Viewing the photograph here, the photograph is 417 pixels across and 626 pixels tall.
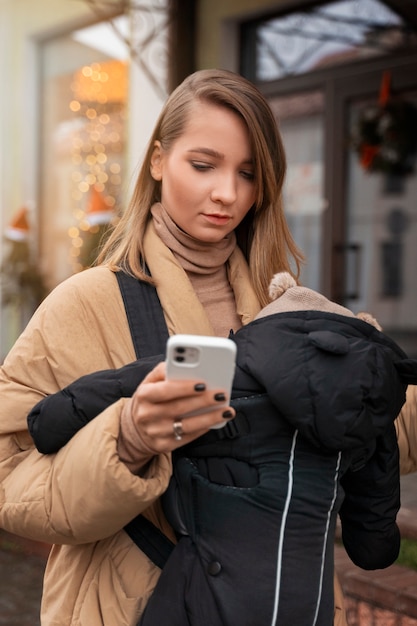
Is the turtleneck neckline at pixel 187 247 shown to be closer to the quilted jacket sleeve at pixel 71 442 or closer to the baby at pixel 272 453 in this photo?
the quilted jacket sleeve at pixel 71 442

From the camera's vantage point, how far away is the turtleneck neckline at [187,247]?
1505 mm

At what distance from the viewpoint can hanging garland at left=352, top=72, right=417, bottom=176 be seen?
234 inches

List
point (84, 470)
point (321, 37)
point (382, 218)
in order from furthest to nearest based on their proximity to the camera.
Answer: point (382, 218) → point (321, 37) → point (84, 470)

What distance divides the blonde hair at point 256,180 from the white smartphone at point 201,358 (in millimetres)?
457

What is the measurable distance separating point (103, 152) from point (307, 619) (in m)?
7.32

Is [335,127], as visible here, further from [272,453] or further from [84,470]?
[84,470]

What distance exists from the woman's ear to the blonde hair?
0.5 inches

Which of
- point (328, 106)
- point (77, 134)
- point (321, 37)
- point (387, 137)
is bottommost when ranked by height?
point (387, 137)

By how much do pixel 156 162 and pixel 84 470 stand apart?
2.40 ft

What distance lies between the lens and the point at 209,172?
4.71 feet

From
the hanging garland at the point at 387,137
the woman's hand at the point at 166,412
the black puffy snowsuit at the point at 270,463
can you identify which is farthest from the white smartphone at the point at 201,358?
the hanging garland at the point at 387,137

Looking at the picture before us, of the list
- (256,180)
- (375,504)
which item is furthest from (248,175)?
(375,504)

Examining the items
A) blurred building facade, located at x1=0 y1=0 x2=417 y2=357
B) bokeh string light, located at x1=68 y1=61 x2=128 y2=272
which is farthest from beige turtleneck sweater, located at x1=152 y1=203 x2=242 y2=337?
bokeh string light, located at x1=68 y1=61 x2=128 y2=272

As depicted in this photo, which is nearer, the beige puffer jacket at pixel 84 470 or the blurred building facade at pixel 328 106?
the beige puffer jacket at pixel 84 470
